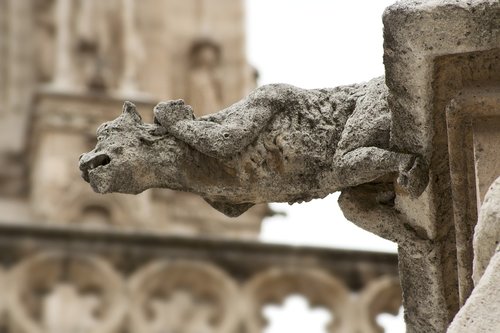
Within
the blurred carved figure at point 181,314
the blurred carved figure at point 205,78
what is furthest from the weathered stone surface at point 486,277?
the blurred carved figure at point 205,78

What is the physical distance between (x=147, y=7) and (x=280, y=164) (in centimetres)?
876

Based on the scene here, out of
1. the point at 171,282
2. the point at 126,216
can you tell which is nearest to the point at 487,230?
the point at 171,282

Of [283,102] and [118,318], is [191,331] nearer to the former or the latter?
[118,318]

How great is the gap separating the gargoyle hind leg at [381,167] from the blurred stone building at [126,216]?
5988 mm

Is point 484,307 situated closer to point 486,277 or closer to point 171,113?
point 486,277

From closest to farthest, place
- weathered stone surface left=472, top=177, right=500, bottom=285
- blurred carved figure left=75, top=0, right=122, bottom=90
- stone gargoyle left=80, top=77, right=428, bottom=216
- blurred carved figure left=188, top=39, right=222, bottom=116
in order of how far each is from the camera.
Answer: weathered stone surface left=472, top=177, right=500, bottom=285, stone gargoyle left=80, top=77, right=428, bottom=216, blurred carved figure left=75, top=0, right=122, bottom=90, blurred carved figure left=188, top=39, right=222, bottom=116

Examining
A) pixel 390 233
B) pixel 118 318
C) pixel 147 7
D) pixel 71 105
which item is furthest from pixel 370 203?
pixel 147 7

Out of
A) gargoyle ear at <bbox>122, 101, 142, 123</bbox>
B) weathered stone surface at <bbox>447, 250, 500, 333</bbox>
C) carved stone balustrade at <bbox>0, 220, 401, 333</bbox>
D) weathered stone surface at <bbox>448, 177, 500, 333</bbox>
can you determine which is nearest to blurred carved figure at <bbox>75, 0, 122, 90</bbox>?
carved stone balustrade at <bbox>0, 220, 401, 333</bbox>

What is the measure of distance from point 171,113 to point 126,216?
7.15 m

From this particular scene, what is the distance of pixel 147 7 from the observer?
12234mm

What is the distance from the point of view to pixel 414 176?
11.2ft

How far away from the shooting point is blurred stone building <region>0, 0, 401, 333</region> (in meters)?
9.51

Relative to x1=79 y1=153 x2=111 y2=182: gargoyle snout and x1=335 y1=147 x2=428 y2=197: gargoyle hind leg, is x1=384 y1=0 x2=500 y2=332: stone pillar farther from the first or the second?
x1=79 y1=153 x2=111 y2=182: gargoyle snout

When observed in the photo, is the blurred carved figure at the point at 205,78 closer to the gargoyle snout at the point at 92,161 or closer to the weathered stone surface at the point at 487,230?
the gargoyle snout at the point at 92,161
